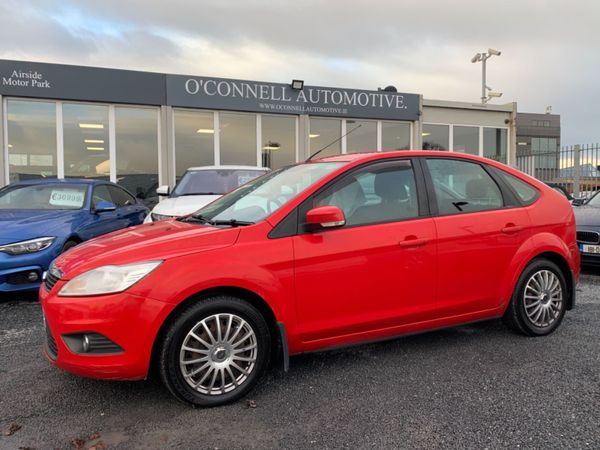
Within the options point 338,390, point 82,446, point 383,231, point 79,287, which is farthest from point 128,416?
point 383,231

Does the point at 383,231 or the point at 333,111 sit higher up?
the point at 333,111

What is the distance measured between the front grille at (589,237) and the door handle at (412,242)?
4.22 meters

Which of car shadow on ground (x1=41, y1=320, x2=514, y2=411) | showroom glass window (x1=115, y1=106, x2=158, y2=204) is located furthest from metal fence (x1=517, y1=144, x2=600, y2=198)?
showroom glass window (x1=115, y1=106, x2=158, y2=204)

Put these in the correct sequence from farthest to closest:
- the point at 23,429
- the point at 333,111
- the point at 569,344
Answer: the point at 333,111, the point at 569,344, the point at 23,429

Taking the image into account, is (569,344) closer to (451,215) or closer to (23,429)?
(451,215)

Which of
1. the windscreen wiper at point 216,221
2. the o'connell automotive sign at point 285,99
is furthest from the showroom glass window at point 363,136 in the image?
the windscreen wiper at point 216,221

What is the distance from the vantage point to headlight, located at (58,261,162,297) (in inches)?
110

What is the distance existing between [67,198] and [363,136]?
33.3 feet

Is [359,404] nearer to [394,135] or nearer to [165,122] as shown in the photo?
[165,122]

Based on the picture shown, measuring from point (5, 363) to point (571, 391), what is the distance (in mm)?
4050

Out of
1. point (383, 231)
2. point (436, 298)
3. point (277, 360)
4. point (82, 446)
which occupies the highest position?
point (383, 231)

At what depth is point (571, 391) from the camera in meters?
3.14

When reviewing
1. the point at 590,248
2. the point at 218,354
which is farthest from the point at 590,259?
the point at 218,354

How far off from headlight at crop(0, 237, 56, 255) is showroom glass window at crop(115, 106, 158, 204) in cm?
703
